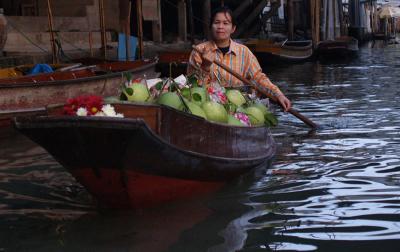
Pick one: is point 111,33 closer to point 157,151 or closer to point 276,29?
point 157,151

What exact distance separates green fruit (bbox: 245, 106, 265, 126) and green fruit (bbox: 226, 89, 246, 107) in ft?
0.37

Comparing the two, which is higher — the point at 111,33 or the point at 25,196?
the point at 111,33

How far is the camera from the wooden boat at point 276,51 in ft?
64.4

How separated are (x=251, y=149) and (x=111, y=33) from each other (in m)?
13.1

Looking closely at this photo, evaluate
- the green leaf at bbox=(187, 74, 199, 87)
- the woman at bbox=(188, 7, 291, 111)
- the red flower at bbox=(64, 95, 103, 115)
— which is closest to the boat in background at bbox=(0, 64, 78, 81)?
the woman at bbox=(188, 7, 291, 111)

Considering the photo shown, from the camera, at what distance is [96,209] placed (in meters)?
4.48

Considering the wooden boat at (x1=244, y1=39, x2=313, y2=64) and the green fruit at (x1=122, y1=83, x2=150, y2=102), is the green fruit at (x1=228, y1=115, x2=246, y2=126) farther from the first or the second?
the wooden boat at (x1=244, y1=39, x2=313, y2=64)

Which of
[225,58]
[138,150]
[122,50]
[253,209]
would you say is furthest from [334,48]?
[138,150]

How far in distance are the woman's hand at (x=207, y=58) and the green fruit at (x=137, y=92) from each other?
106 centimetres

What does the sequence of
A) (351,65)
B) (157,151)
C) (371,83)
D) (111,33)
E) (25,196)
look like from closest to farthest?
(157,151), (25,196), (371,83), (111,33), (351,65)

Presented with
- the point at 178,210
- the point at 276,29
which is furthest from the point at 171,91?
the point at 276,29

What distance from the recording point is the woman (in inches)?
219

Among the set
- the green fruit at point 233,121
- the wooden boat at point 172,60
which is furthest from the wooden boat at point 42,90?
the wooden boat at point 172,60

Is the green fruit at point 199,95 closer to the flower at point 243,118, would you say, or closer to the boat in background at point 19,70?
the flower at point 243,118
